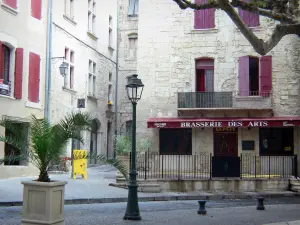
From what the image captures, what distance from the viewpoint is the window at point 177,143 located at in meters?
24.1

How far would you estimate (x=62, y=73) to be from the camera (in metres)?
21.4

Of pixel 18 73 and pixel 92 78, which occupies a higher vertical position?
pixel 92 78

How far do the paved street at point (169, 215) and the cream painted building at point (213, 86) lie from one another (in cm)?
887

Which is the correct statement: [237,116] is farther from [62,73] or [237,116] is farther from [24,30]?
[24,30]

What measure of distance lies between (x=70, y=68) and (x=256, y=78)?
999cm

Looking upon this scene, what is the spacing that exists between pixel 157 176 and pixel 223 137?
20.0 feet

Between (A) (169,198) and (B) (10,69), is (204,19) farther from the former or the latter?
(A) (169,198)

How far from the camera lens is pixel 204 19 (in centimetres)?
2448

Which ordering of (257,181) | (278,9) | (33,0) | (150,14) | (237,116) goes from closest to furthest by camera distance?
(278,9), (257,181), (33,0), (237,116), (150,14)

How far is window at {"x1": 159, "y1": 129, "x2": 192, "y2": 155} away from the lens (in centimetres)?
2406

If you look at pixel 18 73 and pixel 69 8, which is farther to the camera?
pixel 69 8

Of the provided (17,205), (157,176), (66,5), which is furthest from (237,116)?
(17,205)

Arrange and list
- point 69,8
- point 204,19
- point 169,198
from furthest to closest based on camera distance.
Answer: point 69,8
point 204,19
point 169,198

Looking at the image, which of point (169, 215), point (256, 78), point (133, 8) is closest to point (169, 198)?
point (169, 215)
